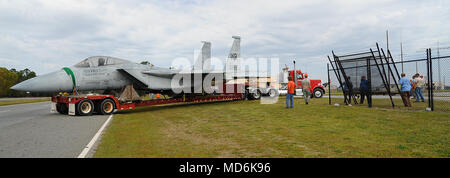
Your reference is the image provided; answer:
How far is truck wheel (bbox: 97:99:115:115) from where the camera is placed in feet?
41.8

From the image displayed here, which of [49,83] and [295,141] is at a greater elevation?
[49,83]

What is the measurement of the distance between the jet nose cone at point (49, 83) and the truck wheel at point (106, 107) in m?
1.68

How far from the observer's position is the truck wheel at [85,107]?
12.2 m

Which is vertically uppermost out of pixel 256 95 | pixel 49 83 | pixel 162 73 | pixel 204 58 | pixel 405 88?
pixel 204 58

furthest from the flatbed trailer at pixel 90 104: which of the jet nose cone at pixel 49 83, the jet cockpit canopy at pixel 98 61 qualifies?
the jet cockpit canopy at pixel 98 61

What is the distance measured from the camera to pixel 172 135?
6.88 meters

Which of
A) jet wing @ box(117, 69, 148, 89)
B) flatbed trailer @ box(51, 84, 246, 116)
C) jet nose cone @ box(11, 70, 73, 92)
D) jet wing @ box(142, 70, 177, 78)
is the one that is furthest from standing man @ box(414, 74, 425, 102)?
jet nose cone @ box(11, 70, 73, 92)

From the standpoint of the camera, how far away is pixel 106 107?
42.9 feet

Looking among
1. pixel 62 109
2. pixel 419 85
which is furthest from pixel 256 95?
pixel 62 109

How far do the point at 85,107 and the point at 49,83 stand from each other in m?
1.89

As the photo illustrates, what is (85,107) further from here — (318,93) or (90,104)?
(318,93)

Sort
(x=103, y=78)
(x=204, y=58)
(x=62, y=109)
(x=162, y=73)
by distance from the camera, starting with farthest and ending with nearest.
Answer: (x=204, y=58) → (x=162, y=73) → (x=62, y=109) → (x=103, y=78)
